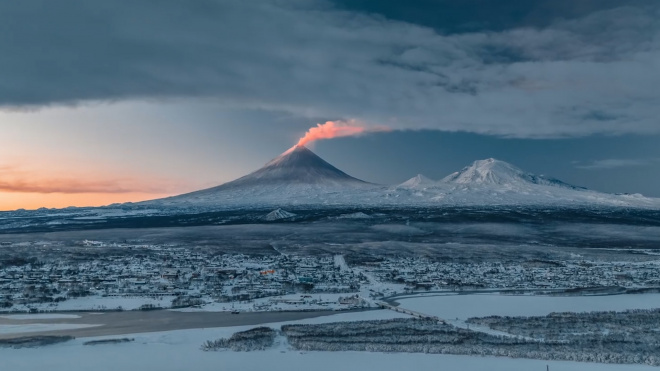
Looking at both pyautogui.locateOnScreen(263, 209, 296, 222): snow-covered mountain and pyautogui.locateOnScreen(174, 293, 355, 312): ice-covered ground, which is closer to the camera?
pyautogui.locateOnScreen(174, 293, 355, 312): ice-covered ground

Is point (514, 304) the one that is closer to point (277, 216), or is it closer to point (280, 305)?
point (280, 305)

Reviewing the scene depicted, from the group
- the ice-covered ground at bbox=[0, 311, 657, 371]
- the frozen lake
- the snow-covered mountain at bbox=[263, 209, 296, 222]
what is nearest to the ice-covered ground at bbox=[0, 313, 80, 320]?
the ice-covered ground at bbox=[0, 311, 657, 371]

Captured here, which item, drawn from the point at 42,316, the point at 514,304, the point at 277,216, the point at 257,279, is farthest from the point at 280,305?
the point at 277,216

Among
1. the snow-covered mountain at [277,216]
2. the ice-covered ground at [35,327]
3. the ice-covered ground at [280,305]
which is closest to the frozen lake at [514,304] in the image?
the ice-covered ground at [280,305]

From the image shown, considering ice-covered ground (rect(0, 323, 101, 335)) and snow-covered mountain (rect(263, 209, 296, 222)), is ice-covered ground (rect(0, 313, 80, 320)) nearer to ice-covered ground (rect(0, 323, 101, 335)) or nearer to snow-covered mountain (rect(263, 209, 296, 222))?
ice-covered ground (rect(0, 323, 101, 335))

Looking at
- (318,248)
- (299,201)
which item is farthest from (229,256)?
(299,201)
